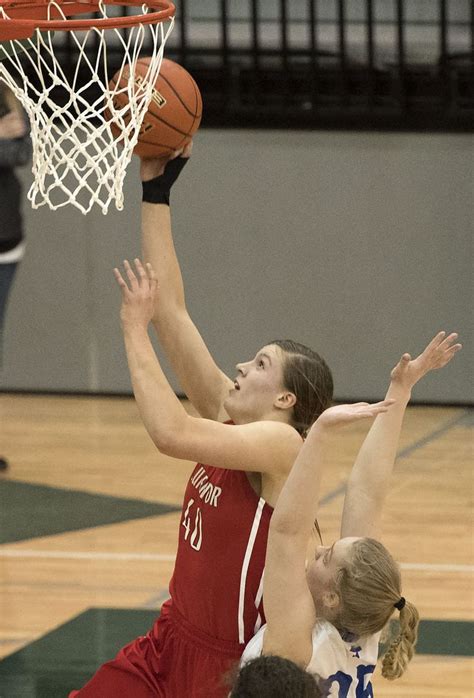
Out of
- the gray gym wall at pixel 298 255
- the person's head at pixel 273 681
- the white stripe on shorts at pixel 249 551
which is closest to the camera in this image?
the person's head at pixel 273 681

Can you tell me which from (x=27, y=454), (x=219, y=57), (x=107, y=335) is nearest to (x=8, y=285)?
(x=27, y=454)

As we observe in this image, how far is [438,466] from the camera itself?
6.82m

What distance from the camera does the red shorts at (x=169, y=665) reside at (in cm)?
305

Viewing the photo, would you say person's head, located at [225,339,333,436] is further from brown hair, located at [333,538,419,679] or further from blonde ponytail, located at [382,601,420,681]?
blonde ponytail, located at [382,601,420,681]

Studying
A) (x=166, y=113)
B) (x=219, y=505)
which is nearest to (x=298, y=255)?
(x=166, y=113)

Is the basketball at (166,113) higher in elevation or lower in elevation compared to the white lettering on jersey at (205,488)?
higher

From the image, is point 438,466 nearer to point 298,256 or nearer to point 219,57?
point 298,256

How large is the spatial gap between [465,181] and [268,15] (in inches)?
65.5

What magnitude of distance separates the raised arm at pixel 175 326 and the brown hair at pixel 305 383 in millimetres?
280

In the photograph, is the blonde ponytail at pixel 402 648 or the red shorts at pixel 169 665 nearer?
the blonde ponytail at pixel 402 648

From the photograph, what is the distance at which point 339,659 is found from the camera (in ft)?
9.12

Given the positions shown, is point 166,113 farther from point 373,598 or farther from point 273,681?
point 273,681

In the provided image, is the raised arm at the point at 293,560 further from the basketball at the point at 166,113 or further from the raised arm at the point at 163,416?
the basketball at the point at 166,113

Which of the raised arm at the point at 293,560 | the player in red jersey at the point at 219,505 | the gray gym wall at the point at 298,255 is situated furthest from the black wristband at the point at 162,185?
the gray gym wall at the point at 298,255
